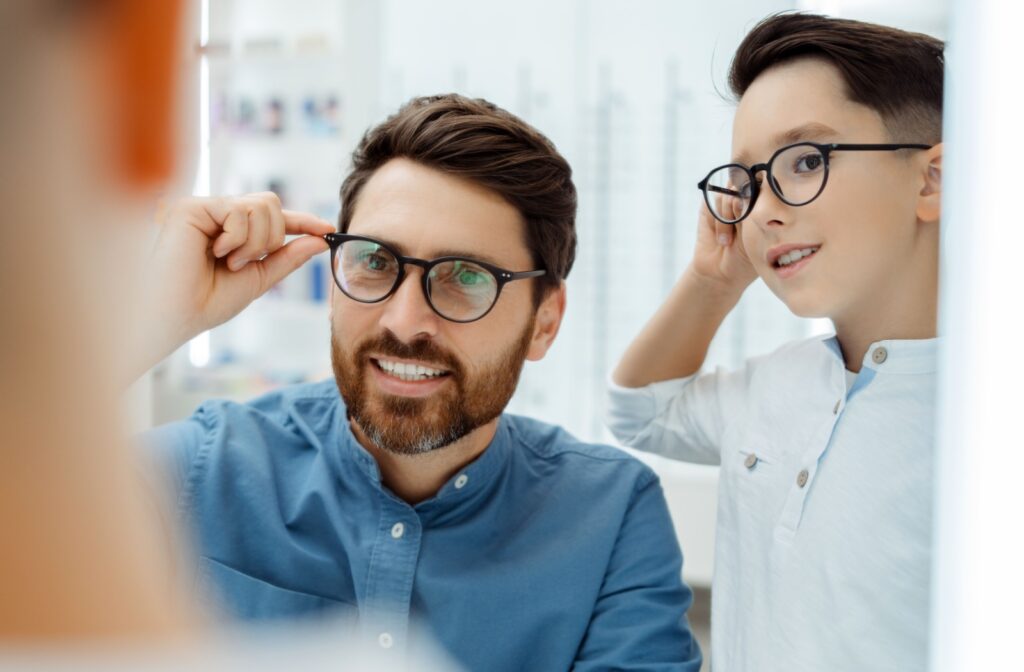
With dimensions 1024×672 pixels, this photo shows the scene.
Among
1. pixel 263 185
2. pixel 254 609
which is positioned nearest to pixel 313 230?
pixel 254 609

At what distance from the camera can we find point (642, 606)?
1046 mm

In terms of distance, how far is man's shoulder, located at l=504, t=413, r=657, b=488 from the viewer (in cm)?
117

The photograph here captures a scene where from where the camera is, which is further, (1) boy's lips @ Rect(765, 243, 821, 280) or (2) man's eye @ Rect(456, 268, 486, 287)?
→ (2) man's eye @ Rect(456, 268, 486, 287)

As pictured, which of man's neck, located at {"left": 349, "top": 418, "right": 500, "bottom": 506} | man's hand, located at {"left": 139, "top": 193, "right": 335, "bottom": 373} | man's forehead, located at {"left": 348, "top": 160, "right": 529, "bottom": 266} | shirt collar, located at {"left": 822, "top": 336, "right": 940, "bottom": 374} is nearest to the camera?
shirt collar, located at {"left": 822, "top": 336, "right": 940, "bottom": 374}

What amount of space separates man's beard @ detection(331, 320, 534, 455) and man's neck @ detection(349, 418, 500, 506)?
7cm

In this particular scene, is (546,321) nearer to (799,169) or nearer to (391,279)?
(391,279)

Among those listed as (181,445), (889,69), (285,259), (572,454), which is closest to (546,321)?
(572,454)

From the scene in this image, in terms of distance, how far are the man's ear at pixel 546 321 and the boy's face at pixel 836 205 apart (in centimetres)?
52

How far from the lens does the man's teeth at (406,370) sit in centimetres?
103

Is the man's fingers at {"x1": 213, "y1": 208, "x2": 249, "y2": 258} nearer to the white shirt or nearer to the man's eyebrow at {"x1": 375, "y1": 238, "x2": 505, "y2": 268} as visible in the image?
the man's eyebrow at {"x1": 375, "y1": 238, "x2": 505, "y2": 268}

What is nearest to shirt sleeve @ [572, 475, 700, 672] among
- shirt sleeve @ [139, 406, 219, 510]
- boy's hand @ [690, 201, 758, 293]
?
boy's hand @ [690, 201, 758, 293]

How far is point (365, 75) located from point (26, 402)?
2.64 m

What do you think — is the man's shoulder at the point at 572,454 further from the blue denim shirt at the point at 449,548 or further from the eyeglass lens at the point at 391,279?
the eyeglass lens at the point at 391,279

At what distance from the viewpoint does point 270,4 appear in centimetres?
319
